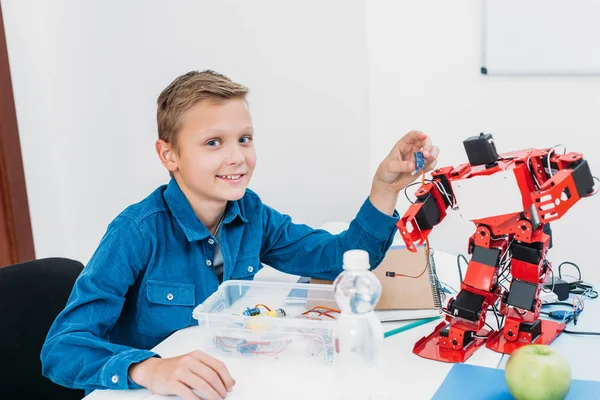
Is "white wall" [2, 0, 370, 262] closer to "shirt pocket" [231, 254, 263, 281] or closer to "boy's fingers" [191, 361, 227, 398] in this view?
"shirt pocket" [231, 254, 263, 281]

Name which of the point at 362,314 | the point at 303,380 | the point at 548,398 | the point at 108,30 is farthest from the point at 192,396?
the point at 108,30

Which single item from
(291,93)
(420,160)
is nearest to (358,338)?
(420,160)

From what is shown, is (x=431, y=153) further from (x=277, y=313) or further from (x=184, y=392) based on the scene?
(x=184, y=392)

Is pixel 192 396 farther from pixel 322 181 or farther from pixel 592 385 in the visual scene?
pixel 322 181

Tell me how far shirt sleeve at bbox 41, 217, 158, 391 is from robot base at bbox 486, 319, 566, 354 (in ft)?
1.89

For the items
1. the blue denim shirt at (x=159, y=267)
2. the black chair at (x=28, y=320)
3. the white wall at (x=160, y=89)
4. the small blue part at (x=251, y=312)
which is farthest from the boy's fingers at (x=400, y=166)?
the white wall at (x=160, y=89)

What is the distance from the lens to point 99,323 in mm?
1170

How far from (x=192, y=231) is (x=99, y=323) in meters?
0.26

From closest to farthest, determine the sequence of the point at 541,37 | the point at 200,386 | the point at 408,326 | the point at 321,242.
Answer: the point at 200,386
the point at 408,326
the point at 321,242
the point at 541,37

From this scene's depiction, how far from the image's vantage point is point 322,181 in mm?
2305

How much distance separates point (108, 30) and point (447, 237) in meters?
1.37

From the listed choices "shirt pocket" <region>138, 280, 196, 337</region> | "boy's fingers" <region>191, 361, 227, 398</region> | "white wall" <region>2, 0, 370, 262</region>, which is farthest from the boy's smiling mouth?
"white wall" <region>2, 0, 370, 262</region>

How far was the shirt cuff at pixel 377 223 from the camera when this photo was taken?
4.52 ft

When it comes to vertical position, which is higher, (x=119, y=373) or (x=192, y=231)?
(x=192, y=231)
